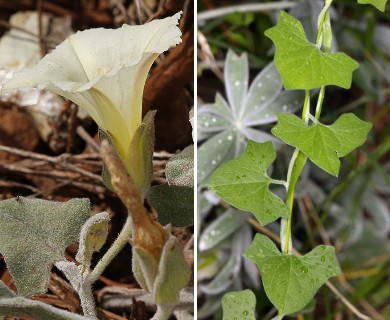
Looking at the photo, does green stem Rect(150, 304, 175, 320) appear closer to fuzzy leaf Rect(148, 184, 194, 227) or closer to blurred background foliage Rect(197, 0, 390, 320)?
fuzzy leaf Rect(148, 184, 194, 227)

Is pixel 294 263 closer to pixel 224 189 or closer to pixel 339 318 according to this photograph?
pixel 224 189

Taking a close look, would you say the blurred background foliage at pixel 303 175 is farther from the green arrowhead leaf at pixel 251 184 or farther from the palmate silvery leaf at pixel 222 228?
the green arrowhead leaf at pixel 251 184

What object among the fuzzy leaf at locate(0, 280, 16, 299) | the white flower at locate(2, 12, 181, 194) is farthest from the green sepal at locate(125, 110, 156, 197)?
the fuzzy leaf at locate(0, 280, 16, 299)

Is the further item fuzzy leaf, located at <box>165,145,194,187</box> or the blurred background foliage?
the blurred background foliage

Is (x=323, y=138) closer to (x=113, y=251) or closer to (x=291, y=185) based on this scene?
(x=291, y=185)

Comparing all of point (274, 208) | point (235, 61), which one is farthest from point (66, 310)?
point (235, 61)

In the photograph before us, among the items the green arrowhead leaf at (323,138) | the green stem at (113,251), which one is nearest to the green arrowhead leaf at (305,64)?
the green arrowhead leaf at (323,138)

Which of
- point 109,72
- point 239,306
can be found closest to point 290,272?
point 239,306
